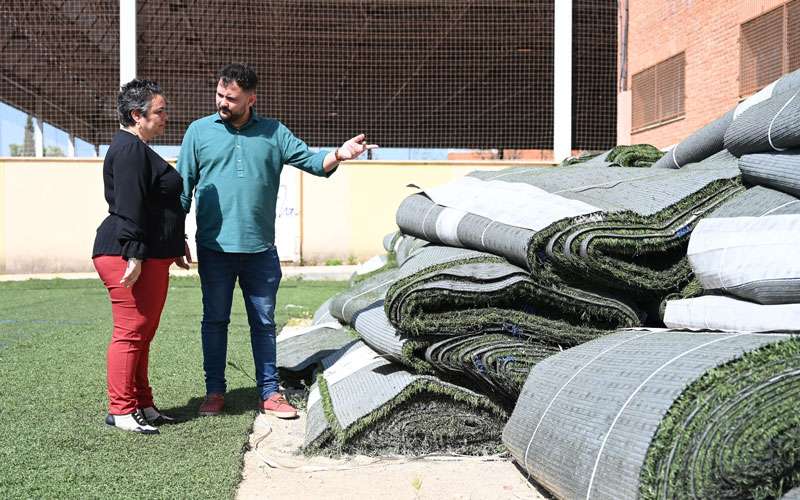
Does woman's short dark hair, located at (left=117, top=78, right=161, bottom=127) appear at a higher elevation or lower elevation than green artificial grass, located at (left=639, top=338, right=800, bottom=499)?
higher

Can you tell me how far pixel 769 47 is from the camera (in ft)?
34.8

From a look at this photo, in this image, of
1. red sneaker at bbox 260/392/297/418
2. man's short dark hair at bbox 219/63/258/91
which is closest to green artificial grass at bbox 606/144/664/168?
man's short dark hair at bbox 219/63/258/91

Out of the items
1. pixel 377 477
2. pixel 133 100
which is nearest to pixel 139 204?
pixel 133 100

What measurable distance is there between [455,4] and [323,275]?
6.21 metres

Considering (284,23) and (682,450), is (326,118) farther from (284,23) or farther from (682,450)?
(682,450)

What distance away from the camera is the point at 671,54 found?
527 inches

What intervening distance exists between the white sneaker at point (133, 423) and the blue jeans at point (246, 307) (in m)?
0.45

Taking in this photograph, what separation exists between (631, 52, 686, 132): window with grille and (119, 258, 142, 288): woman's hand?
11515mm

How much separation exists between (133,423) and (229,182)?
1.09 meters

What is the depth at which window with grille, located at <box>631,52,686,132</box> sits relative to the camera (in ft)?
43.3

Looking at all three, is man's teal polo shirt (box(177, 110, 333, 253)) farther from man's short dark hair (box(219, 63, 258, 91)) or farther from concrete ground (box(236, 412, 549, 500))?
concrete ground (box(236, 412, 549, 500))

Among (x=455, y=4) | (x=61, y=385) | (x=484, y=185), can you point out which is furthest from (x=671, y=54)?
(x=61, y=385)

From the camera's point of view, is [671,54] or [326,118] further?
[326,118]

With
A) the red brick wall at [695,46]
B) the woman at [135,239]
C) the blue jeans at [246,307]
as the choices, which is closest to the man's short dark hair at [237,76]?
the woman at [135,239]
